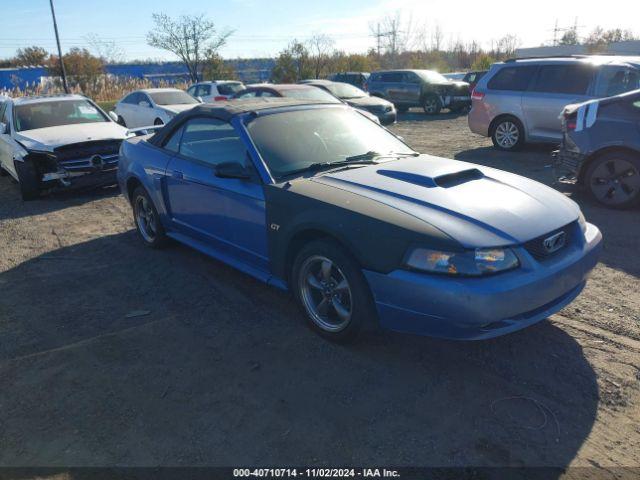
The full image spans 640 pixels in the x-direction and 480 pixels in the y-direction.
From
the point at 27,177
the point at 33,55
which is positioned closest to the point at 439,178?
the point at 27,177

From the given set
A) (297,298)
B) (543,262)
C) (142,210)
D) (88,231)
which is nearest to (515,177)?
(543,262)

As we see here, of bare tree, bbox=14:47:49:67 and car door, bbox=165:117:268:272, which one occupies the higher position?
bare tree, bbox=14:47:49:67

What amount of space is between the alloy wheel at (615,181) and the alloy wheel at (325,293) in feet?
15.8

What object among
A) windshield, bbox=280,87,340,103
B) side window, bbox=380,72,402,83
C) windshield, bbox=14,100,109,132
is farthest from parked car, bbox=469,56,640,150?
side window, bbox=380,72,402,83

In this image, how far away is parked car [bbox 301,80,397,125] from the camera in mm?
15320

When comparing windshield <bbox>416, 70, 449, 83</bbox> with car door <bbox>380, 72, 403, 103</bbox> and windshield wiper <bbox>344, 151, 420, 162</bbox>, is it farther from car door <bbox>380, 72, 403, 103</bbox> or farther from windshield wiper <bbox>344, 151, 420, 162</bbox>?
windshield wiper <bbox>344, 151, 420, 162</bbox>

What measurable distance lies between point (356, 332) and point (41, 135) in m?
7.47

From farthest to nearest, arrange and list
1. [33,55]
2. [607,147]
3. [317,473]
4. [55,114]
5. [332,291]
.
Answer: [33,55]
[55,114]
[607,147]
[332,291]
[317,473]

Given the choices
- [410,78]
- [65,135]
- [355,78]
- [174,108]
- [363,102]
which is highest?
[355,78]

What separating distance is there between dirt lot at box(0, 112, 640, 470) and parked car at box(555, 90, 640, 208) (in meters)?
2.02

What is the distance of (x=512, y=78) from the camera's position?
10336 millimetres

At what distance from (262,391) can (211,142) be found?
2.42 metres

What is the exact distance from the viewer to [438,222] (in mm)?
3045

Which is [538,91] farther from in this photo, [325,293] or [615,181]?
[325,293]
